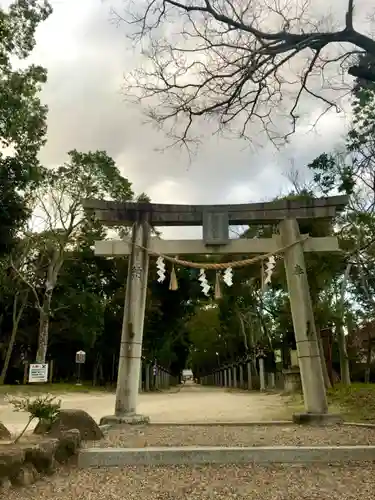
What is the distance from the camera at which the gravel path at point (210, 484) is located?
14.5ft

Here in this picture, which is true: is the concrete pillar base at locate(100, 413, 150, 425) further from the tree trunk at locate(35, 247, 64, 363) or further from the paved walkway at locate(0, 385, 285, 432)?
the tree trunk at locate(35, 247, 64, 363)

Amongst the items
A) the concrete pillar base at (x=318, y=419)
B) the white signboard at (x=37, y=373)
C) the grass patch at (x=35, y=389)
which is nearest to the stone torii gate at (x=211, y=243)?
the concrete pillar base at (x=318, y=419)

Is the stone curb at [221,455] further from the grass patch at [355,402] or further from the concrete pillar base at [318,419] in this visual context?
the grass patch at [355,402]

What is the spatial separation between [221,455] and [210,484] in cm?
80

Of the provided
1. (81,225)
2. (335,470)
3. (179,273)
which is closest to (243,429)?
(335,470)

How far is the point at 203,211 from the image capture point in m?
9.44

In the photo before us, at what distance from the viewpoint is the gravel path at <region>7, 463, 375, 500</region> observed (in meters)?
4.41

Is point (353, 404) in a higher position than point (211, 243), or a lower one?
lower

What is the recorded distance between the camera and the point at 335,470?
5.30 meters

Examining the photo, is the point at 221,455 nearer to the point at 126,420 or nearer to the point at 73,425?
the point at 73,425

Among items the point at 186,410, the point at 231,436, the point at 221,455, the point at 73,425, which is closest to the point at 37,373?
the point at 186,410

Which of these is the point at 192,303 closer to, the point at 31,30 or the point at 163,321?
the point at 163,321

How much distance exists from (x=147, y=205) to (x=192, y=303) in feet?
74.3

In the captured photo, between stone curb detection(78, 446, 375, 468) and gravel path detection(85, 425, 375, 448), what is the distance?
18.6 inches
